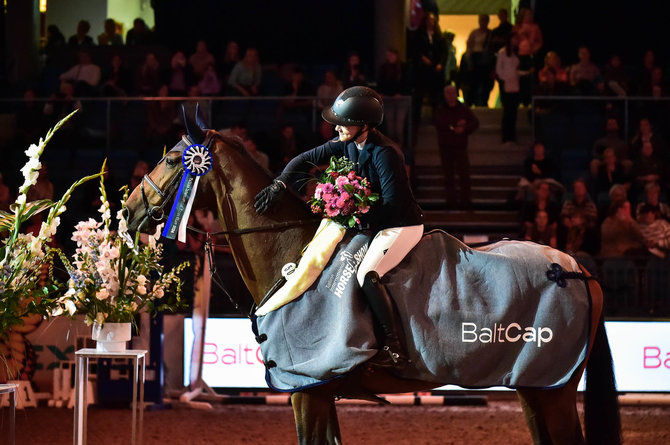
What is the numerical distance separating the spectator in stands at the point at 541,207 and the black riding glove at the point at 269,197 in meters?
6.34

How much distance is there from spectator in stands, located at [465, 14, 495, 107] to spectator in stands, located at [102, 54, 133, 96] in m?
5.15

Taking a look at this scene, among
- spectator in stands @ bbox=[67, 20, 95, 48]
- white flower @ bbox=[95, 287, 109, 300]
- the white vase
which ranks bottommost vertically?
the white vase

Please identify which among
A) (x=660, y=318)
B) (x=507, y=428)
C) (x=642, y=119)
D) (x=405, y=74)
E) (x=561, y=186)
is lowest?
(x=507, y=428)

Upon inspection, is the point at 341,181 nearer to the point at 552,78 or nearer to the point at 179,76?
the point at 552,78

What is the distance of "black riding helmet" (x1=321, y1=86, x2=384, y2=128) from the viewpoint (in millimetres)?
4898

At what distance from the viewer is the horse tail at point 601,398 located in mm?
5008

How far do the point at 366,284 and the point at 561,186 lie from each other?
731 centimetres

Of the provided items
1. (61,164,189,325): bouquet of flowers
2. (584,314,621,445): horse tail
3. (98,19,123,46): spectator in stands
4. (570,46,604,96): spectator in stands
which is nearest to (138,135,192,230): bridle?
(61,164,189,325): bouquet of flowers

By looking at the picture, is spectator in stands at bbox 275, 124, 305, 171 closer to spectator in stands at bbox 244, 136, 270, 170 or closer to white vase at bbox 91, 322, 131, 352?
spectator in stands at bbox 244, 136, 270, 170

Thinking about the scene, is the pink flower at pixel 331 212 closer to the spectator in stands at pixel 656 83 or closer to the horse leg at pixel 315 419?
the horse leg at pixel 315 419

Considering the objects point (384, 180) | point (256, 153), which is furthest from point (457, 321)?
point (256, 153)

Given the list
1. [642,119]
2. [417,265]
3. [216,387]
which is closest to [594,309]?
[417,265]

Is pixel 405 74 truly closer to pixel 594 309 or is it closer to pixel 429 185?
pixel 429 185

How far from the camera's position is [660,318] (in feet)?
27.9
